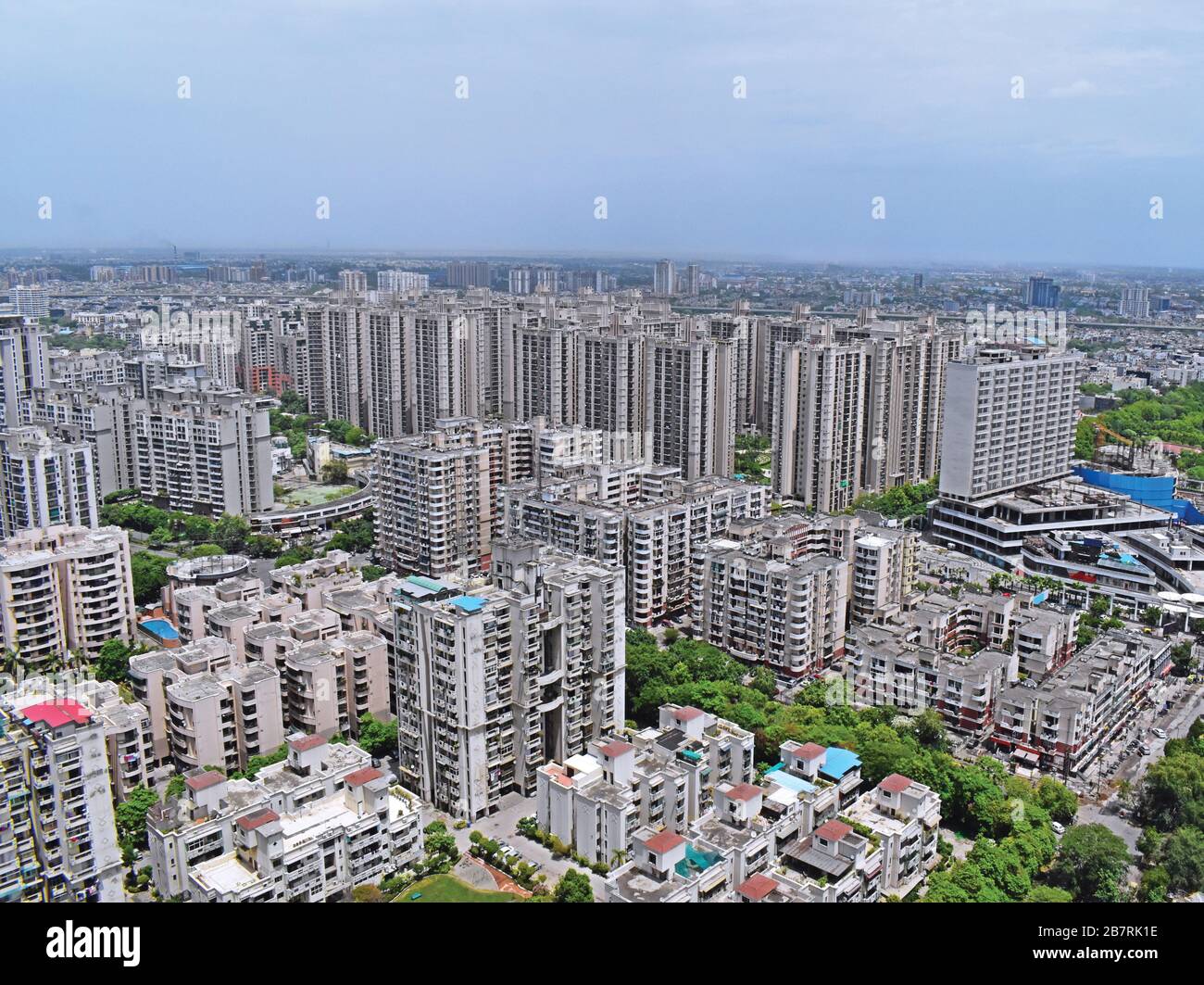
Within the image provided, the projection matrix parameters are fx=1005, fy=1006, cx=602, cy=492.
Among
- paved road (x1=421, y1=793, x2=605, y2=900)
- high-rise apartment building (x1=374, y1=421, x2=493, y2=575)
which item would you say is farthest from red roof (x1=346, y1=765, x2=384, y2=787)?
high-rise apartment building (x1=374, y1=421, x2=493, y2=575)

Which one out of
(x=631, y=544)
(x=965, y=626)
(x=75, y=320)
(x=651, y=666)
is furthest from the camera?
(x=75, y=320)

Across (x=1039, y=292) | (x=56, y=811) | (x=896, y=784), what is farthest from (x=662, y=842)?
(x=1039, y=292)

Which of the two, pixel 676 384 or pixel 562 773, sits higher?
pixel 676 384

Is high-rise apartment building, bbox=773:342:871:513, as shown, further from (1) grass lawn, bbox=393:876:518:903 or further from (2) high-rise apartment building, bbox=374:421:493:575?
Answer: (1) grass lawn, bbox=393:876:518:903

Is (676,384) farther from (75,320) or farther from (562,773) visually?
(75,320)

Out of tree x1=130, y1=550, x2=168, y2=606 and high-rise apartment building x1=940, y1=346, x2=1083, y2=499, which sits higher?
high-rise apartment building x1=940, y1=346, x2=1083, y2=499
